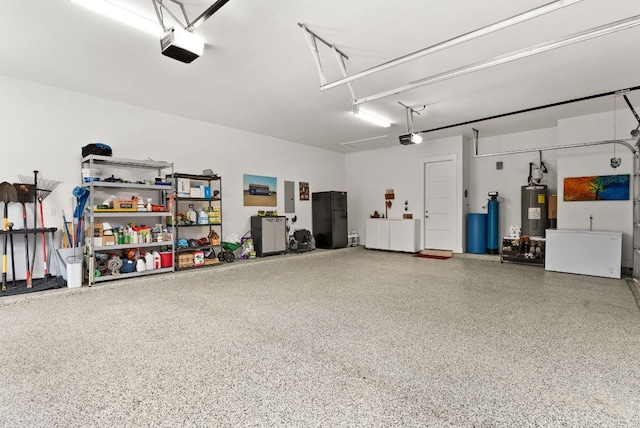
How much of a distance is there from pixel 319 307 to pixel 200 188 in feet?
12.7

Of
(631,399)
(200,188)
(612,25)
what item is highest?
(612,25)

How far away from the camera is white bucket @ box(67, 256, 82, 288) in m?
4.43

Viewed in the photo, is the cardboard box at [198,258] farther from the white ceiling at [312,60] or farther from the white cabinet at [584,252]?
the white cabinet at [584,252]

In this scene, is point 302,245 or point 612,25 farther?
point 302,245

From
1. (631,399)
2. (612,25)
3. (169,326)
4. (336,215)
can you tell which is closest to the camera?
(631,399)

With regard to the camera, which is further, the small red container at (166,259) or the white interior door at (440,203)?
the white interior door at (440,203)

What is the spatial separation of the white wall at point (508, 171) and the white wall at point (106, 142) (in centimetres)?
517

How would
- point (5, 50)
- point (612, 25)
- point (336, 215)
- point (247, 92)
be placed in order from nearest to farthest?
point (612, 25)
point (5, 50)
point (247, 92)
point (336, 215)

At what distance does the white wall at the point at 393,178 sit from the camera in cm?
819

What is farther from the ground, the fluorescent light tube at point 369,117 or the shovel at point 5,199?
the fluorescent light tube at point 369,117

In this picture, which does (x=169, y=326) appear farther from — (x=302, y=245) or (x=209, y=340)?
(x=302, y=245)

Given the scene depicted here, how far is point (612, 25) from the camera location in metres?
2.54

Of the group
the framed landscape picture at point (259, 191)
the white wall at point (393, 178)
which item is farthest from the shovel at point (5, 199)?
the white wall at point (393, 178)

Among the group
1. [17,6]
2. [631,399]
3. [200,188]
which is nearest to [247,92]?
[200,188]
